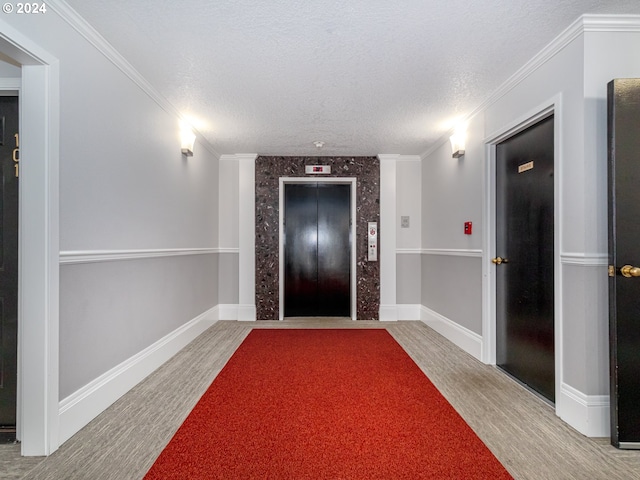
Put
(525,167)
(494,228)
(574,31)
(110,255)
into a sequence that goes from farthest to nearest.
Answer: (494,228)
(525,167)
(110,255)
(574,31)

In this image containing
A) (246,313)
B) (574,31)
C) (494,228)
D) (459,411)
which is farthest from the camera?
(246,313)

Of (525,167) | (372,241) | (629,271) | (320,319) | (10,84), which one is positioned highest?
(10,84)

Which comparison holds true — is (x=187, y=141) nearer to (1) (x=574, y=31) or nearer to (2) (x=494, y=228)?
(2) (x=494, y=228)

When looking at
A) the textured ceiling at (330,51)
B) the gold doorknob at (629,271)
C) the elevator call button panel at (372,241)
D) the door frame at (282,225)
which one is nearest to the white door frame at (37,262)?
the textured ceiling at (330,51)

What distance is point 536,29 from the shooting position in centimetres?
223

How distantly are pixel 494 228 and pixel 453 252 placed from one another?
0.89 metres

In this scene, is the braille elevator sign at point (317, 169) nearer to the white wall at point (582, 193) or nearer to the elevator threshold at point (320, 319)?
the elevator threshold at point (320, 319)

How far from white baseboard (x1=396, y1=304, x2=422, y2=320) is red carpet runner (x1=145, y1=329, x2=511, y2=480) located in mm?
2073

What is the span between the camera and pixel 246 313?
5285mm

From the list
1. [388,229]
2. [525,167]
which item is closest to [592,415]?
[525,167]

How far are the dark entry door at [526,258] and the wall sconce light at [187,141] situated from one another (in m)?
3.14

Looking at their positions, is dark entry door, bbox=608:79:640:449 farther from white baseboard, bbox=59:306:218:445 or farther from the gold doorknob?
white baseboard, bbox=59:306:218:445

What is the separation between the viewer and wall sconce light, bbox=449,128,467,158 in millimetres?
3856

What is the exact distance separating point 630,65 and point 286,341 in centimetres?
378
